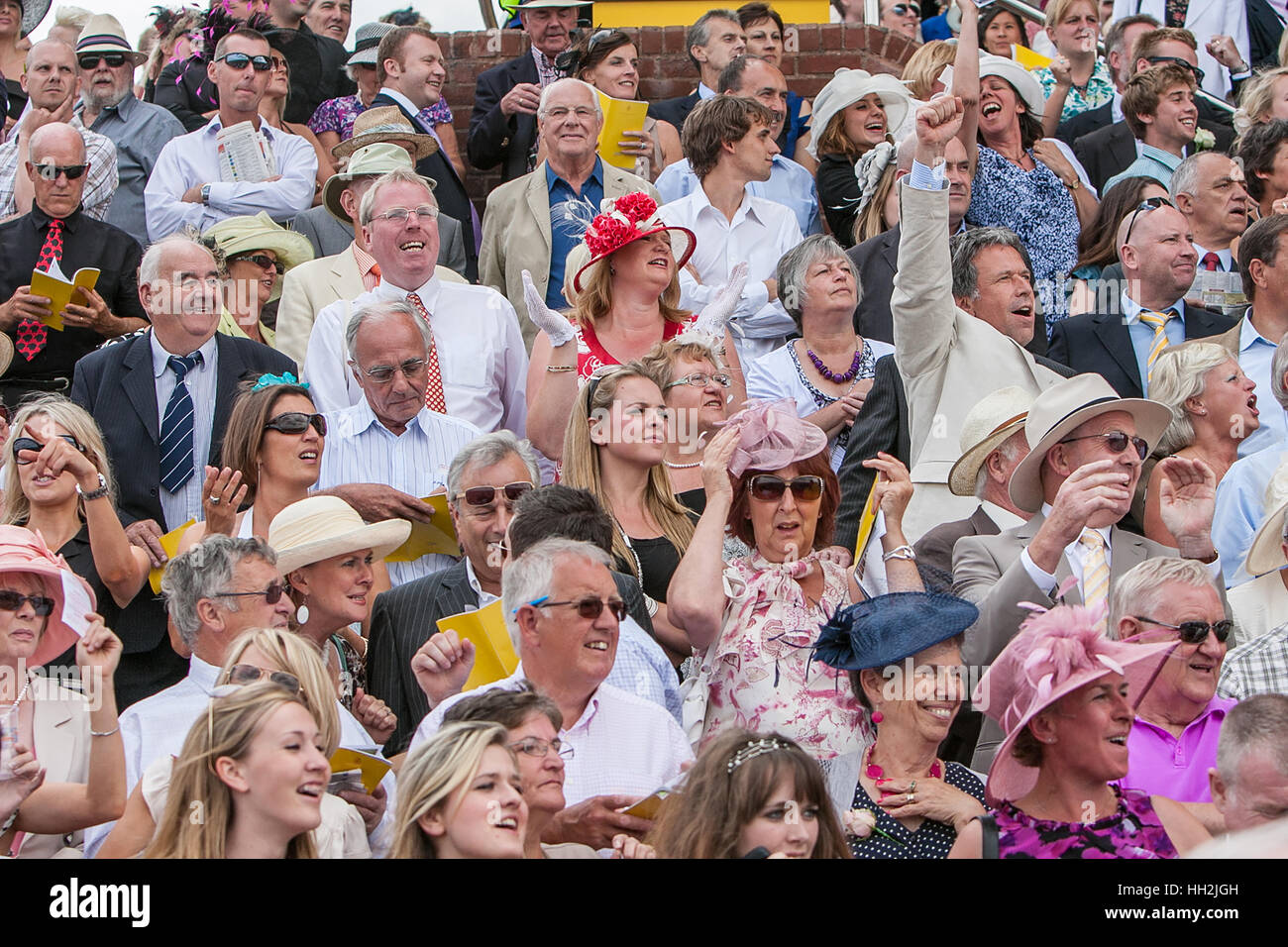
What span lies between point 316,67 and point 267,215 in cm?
215

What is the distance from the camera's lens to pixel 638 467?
6141 mm

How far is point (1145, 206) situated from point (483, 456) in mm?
3505

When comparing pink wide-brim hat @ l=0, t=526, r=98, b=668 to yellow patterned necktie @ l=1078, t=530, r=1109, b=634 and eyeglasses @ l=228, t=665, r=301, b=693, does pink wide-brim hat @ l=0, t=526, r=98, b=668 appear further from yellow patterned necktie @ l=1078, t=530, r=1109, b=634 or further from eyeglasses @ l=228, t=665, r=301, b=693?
yellow patterned necktie @ l=1078, t=530, r=1109, b=634

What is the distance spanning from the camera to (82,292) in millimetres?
7965

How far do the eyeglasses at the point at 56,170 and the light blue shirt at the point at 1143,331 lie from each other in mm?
4500

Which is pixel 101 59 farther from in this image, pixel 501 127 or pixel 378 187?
pixel 378 187

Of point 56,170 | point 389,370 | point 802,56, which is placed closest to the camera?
point 389,370

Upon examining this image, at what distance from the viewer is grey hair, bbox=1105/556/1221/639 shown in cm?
518

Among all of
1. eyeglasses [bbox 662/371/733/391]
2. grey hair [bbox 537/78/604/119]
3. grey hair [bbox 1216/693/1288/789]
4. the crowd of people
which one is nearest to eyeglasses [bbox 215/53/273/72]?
the crowd of people

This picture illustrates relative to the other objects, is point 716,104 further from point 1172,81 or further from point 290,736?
point 290,736

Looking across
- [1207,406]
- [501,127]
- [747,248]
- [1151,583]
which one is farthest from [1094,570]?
[501,127]

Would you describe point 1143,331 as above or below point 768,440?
above

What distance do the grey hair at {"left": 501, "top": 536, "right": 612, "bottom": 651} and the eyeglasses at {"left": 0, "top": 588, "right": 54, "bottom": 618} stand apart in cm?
129
